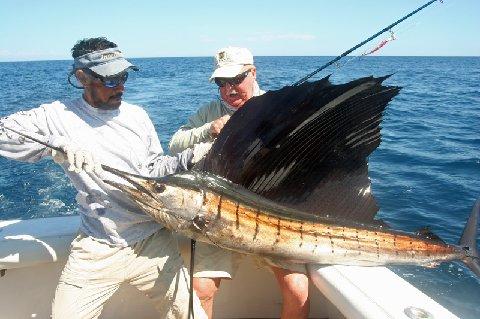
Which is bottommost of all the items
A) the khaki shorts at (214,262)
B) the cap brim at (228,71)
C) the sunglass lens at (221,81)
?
the khaki shorts at (214,262)

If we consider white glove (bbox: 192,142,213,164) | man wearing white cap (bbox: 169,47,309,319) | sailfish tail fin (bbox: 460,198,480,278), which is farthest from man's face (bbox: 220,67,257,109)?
sailfish tail fin (bbox: 460,198,480,278)

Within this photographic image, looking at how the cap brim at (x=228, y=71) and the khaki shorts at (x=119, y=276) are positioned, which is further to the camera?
the cap brim at (x=228, y=71)

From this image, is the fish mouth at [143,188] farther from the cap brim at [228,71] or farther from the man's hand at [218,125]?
the cap brim at [228,71]

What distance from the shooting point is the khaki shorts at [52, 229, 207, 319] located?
1.81 m

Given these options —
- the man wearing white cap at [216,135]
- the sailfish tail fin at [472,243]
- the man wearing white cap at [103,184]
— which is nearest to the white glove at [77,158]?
the man wearing white cap at [103,184]

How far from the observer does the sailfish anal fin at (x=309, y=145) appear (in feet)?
5.73

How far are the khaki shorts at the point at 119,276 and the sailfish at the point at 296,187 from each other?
0.40m

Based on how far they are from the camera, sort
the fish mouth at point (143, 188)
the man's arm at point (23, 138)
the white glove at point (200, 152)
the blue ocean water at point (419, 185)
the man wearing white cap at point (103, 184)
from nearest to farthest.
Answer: the fish mouth at point (143, 188)
the man's arm at point (23, 138)
the man wearing white cap at point (103, 184)
the white glove at point (200, 152)
the blue ocean water at point (419, 185)

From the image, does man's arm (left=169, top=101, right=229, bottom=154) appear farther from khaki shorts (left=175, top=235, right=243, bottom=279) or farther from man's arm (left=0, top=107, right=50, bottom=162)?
man's arm (left=0, top=107, right=50, bottom=162)

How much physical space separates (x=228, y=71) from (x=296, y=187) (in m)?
0.82

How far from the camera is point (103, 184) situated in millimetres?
A: 1804

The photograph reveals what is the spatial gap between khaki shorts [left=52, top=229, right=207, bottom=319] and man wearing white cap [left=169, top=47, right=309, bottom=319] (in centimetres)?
16

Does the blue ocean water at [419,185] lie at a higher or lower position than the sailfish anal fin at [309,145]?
lower

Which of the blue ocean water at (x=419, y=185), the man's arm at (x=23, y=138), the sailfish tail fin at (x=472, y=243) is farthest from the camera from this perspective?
the blue ocean water at (x=419, y=185)
